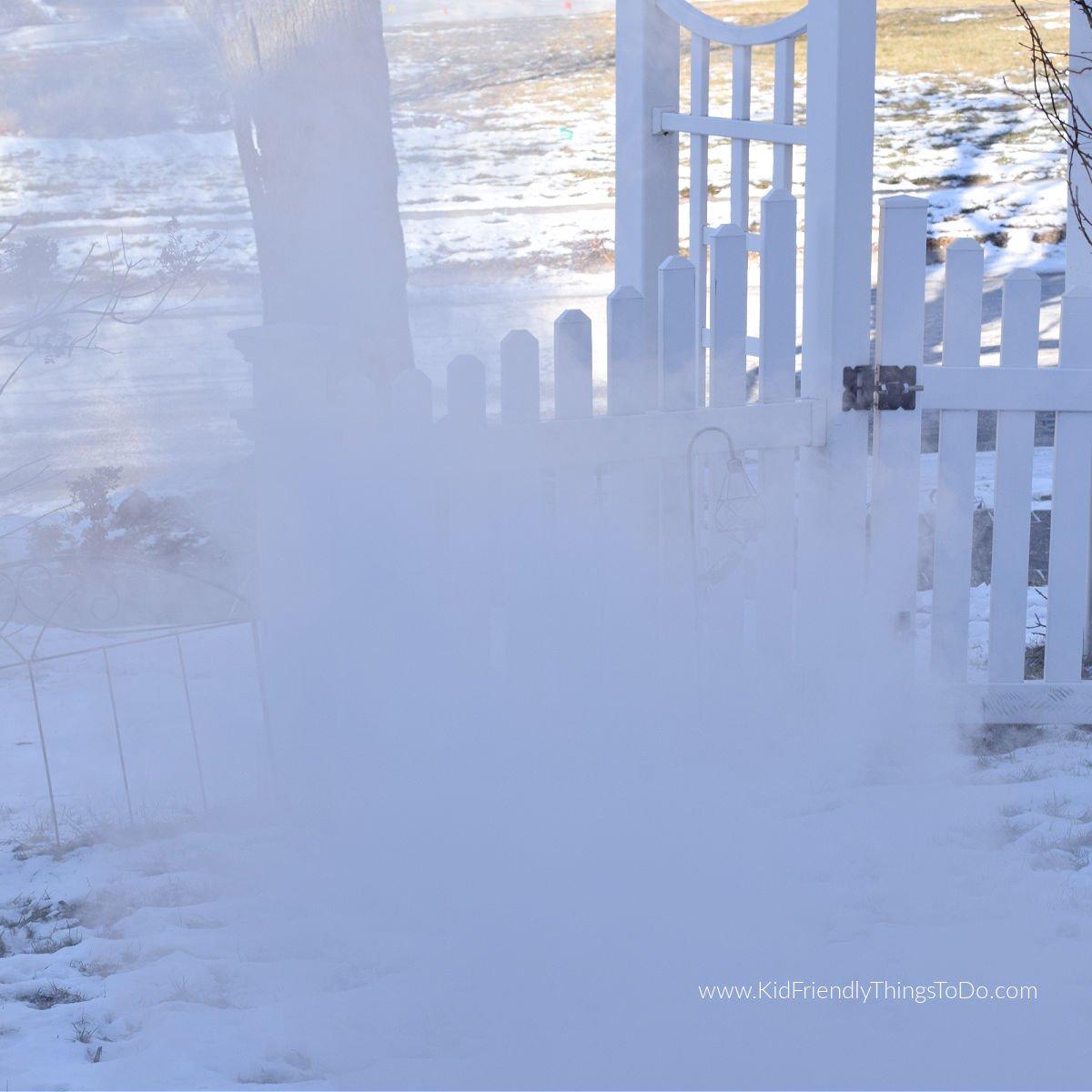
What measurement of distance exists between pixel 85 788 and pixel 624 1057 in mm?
1722

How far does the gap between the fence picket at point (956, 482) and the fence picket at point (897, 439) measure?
0.06 metres

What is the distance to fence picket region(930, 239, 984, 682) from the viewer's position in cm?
290

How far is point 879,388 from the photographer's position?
2.99 m

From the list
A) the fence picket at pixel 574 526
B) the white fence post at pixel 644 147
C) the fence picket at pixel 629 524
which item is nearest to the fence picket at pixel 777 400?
the fence picket at pixel 629 524

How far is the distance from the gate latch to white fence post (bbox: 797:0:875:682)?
0.03m

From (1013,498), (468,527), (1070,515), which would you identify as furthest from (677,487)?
(1070,515)

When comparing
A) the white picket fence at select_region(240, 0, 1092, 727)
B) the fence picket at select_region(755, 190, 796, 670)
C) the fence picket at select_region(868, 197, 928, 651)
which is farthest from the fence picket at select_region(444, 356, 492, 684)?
the fence picket at select_region(868, 197, 928, 651)

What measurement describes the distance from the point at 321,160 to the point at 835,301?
2.15 m

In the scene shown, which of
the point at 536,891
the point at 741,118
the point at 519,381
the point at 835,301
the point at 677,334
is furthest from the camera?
the point at 741,118

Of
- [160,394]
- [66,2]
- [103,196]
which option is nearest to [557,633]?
[66,2]

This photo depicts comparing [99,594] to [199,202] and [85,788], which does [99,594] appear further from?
[199,202]

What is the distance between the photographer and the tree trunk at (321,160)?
4227 millimetres

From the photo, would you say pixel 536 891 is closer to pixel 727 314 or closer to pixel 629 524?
→ pixel 629 524

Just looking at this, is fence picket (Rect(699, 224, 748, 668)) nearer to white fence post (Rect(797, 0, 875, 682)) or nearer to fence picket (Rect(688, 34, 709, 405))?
white fence post (Rect(797, 0, 875, 682))
